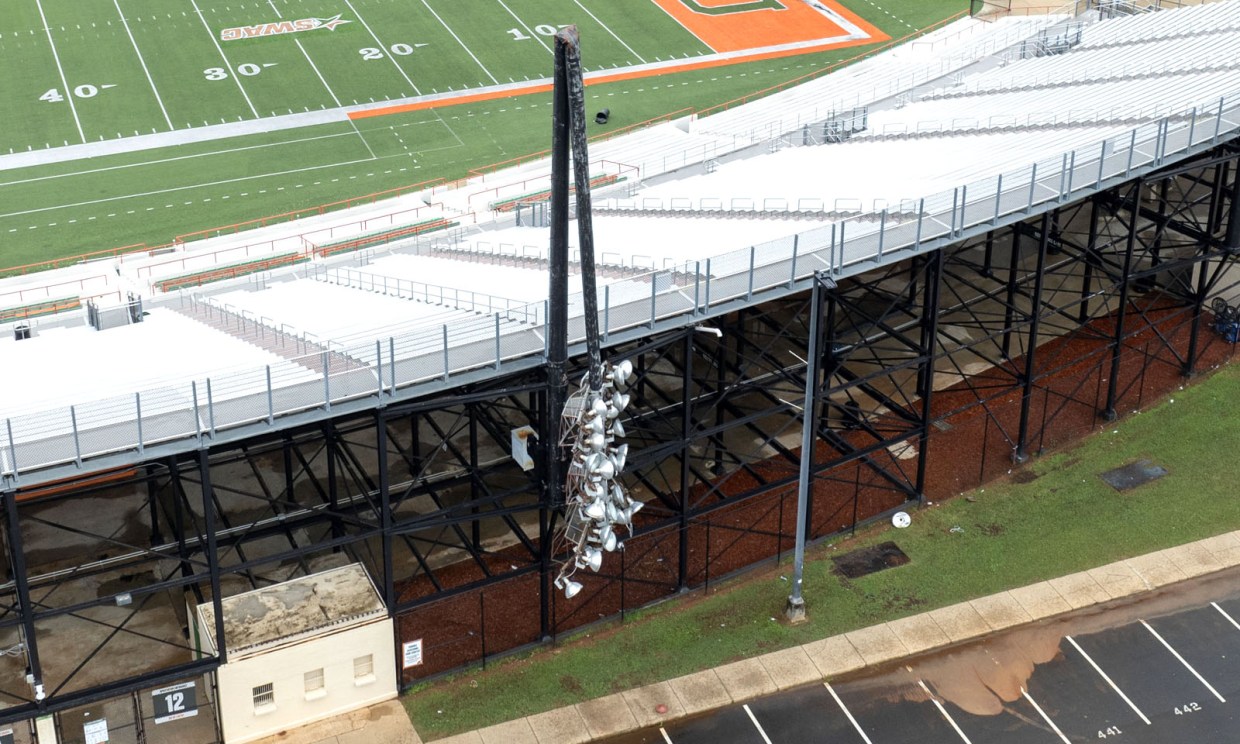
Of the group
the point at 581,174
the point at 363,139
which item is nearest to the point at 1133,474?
the point at 581,174

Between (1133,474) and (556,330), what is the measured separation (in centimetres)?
1856

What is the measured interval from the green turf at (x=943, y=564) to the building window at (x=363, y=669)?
3.51 feet

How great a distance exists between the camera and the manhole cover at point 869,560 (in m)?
37.2

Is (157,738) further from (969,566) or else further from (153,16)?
(153,16)

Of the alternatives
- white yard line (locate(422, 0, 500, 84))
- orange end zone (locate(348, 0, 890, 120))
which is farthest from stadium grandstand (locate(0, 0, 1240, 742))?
white yard line (locate(422, 0, 500, 84))

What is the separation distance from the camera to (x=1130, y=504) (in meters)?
39.3

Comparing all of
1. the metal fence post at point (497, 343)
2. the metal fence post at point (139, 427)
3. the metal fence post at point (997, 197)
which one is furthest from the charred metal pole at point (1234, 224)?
the metal fence post at point (139, 427)

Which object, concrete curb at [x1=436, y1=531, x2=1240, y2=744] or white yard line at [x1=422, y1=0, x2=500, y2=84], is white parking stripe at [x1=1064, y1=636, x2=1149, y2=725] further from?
white yard line at [x1=422, y1=0, x2=500, y2=84]

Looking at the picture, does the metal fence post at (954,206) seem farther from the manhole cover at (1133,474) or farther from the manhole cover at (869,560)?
the manhole cover at (1133,474)

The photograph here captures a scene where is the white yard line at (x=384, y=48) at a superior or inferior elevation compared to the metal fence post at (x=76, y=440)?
inferior

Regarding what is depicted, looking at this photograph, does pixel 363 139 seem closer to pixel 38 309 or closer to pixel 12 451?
pixel 38 309

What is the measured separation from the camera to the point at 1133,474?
133 ft

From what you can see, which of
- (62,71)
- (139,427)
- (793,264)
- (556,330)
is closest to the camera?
(139,427)

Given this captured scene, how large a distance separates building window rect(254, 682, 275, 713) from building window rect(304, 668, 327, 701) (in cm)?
72
